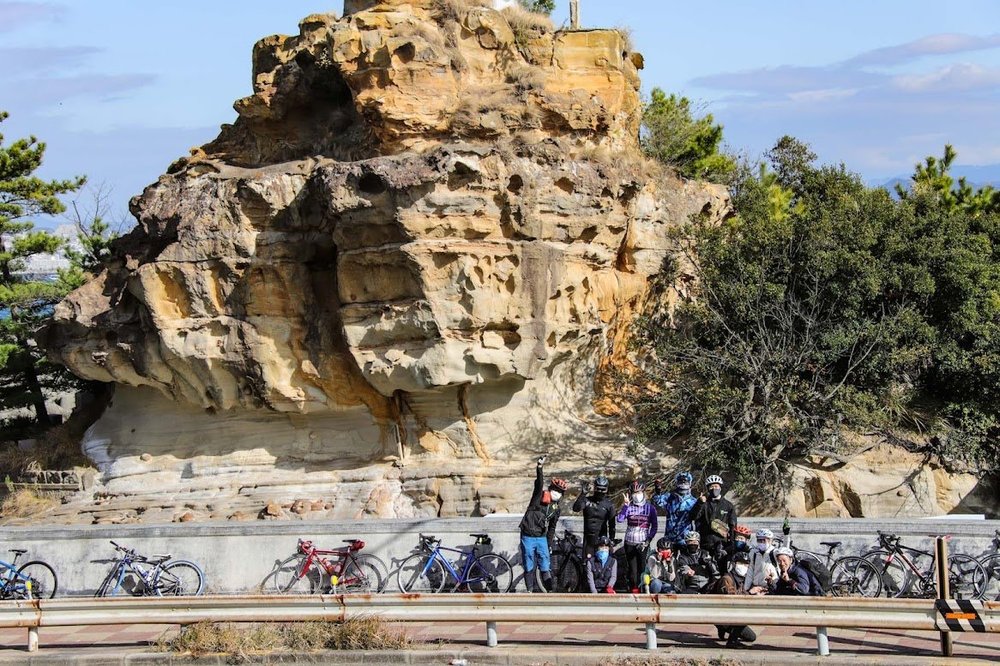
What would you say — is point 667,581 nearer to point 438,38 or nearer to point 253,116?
point 438,38

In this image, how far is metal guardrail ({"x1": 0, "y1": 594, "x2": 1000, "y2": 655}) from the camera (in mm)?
11562

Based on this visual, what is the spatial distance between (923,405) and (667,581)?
464 inches

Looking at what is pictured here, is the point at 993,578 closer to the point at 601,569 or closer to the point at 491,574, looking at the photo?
the point at 601,569

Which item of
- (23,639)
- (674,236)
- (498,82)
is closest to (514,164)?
(498,82)

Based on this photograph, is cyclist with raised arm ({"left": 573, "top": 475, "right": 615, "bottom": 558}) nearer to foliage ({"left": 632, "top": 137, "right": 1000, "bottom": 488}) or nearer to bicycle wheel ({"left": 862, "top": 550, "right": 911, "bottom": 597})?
bicycle wheel ({"left": 862, "top": 550, "right": 911, "bottom": 597})

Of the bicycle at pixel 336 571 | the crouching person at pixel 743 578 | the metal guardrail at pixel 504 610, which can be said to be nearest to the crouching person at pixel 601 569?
the crouching person at pixel 743 578

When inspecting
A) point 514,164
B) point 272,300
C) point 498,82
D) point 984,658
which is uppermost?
point 498,82

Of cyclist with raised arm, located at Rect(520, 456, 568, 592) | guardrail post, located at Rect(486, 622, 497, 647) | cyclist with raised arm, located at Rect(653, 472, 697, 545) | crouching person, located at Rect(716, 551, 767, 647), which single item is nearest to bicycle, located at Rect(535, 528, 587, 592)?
cyclist with raised arm, located at Rect(520, 456, 568, 592)

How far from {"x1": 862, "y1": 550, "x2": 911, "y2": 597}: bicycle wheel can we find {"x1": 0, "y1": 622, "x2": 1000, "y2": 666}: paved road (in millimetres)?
1736

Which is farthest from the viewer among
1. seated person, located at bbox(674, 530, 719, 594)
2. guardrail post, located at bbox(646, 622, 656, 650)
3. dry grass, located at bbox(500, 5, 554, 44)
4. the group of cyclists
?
dry grass, located at bbox(500, 5, 554, 44)

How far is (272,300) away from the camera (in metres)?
25.2

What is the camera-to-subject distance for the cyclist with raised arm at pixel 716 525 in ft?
44.4

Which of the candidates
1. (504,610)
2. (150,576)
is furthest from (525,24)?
(504,610)

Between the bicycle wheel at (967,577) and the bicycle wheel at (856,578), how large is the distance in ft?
2.56
